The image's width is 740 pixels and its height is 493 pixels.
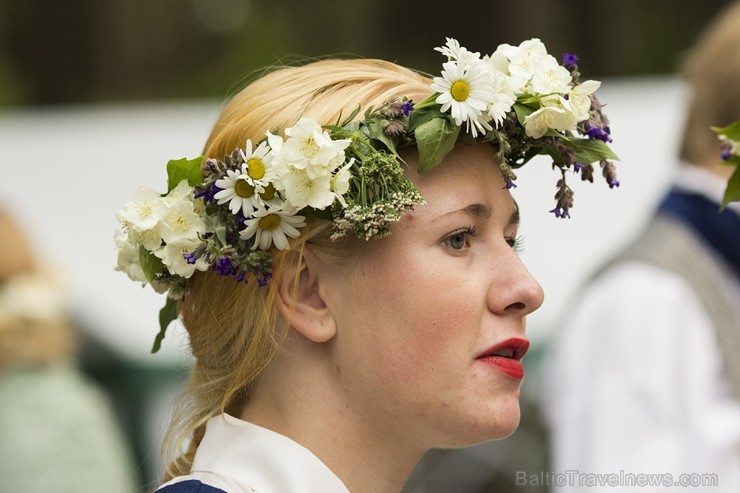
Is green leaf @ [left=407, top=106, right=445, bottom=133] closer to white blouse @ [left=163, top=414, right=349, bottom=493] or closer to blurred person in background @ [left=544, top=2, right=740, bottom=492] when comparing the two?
white blouse @ [left=163, top=414, right=349, bottom=493]

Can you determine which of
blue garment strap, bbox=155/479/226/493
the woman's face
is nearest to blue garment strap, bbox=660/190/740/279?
the woman's face

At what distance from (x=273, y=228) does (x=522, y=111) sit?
559 mm

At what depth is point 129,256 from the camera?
2.49 meters

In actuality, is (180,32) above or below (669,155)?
below

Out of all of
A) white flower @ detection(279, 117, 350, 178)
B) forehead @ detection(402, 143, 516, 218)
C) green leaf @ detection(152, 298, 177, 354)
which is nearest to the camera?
white flower @ detection(279, 117, 350, 178)

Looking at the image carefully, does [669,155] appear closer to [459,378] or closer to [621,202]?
[621,202]

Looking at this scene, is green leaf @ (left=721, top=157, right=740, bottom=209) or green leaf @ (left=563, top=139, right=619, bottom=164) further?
green leaf @ (left=721, top=157, right=740, bottom=209)

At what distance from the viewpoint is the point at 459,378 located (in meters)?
2.34

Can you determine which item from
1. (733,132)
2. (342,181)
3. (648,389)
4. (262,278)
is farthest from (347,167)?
Answer: (648,389)

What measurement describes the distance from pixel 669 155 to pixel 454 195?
450cm

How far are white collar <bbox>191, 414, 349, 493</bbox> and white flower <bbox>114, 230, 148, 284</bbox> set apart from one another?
0.38m

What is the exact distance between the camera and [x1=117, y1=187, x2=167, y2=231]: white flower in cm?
239

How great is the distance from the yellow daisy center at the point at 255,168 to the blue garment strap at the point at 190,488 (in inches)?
23.6

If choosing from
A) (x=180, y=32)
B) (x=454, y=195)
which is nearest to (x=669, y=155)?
(x=454, y=195)
